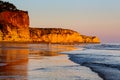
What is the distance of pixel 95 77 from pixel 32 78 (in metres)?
3.24

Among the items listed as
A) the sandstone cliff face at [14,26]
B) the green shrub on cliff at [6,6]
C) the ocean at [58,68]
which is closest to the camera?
the ocean at [58,68]

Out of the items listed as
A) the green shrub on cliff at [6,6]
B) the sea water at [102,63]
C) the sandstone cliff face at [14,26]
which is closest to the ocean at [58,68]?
the sea water at [102,63]

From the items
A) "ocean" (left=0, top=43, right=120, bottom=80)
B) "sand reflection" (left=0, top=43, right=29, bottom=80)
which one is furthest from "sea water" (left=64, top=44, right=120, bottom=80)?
"sand reflection" (left=0, top=43, right=29, bottom=80)

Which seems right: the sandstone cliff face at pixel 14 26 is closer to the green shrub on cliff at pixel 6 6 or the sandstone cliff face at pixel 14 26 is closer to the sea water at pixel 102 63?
the green shrub on cliff at pixel 6 6

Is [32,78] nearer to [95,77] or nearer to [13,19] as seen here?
[95,77]

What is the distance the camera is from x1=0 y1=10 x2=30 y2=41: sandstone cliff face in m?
132

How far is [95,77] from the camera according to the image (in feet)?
55.6

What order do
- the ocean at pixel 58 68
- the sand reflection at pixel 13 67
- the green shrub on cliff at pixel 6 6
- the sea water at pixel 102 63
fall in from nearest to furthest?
1. the sand reflection at pixel 13 67
2. the ocean at pixel 58 68
3. the sea water at pixel 102 63
4. the green shrub on cliff at pixel 6 6

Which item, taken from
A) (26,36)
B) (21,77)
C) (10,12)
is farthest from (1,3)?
(21,77)

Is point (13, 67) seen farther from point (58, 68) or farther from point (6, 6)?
point (6, 6)

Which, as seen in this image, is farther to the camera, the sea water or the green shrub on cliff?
the green shrub on cliff

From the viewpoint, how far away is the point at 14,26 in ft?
463

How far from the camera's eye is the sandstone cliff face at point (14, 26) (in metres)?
132

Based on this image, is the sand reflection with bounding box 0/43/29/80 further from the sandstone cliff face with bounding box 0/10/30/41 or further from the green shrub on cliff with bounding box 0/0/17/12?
the green shrub on cliff with bounding box 0/0/17/12
